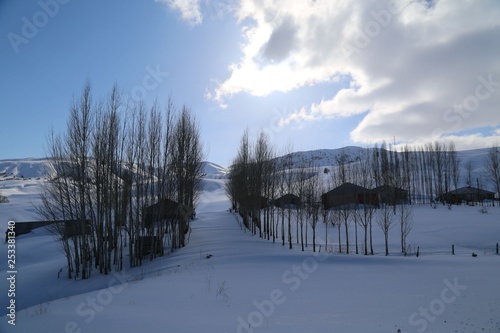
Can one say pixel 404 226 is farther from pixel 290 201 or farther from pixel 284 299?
pixel 284 299

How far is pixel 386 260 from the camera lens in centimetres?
1327

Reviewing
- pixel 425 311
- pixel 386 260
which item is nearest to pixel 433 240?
pixel 386 260

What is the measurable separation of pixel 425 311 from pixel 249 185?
21.3m

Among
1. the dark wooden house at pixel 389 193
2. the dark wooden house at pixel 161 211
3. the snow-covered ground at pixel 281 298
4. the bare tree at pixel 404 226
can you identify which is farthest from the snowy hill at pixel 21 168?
the snow-covered ground at pixel 281 298

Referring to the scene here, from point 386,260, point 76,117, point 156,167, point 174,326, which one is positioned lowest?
point 386,260

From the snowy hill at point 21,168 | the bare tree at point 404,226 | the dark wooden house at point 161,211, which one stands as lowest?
the bare tree at point 404,226

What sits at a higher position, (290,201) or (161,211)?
(161,211)

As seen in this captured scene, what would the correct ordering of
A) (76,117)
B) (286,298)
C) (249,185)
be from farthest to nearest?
(249,185)
(76,117)
(286,298)

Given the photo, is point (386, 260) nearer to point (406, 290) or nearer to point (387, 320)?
point (406, 290)

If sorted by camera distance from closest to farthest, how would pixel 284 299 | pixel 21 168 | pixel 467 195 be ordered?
pixel 284 299 → pixel 467 195 → pixel 21 168

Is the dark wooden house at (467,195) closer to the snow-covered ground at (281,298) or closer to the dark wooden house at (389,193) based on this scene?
the dark wooden house at (389,193)

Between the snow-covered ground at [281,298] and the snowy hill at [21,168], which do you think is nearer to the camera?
the snow-covered ground at [281,298]

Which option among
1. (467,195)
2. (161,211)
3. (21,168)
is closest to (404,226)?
(161,211)

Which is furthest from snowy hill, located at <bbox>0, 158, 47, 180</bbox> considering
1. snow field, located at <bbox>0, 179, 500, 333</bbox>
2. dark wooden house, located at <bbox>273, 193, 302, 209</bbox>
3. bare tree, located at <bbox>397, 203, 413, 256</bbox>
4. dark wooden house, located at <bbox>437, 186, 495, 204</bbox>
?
dark wooden house, located at <bbox>437, 186, 495, 204</bbox>
